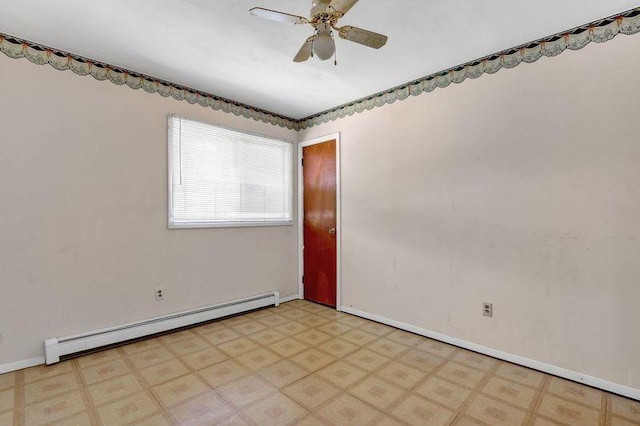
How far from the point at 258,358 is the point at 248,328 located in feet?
2.32

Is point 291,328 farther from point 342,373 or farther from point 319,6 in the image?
point 319,6

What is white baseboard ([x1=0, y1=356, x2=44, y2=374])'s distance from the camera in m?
2.36

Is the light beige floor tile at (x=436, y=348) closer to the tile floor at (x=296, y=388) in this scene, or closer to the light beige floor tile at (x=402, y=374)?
the tile floor at (x=296, y=388)

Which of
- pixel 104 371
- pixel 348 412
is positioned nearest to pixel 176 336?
pixel 104 371

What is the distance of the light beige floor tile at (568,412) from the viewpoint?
6.09ft

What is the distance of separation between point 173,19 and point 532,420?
3381mm

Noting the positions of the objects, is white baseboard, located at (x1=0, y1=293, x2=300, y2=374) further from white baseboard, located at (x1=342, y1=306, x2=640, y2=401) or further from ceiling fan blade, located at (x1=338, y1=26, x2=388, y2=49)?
ceiling fan blade, located at (x1=338, y1=26, x2=388, y2=49)

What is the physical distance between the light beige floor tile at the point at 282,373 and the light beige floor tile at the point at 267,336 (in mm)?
448

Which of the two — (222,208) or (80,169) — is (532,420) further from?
(80,169)

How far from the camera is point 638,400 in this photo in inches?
80.9

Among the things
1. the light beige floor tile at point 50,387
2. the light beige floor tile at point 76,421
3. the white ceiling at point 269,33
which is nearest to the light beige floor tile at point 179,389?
the light beige floor tile at point 76,421

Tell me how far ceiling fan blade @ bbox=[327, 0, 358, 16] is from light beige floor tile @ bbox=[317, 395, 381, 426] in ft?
7.43

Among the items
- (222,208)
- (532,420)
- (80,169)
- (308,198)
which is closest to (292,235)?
(308,198)

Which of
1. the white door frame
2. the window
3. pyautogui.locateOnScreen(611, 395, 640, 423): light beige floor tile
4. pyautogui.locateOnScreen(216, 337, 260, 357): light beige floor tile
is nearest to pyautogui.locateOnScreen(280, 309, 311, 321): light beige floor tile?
the white door frame
